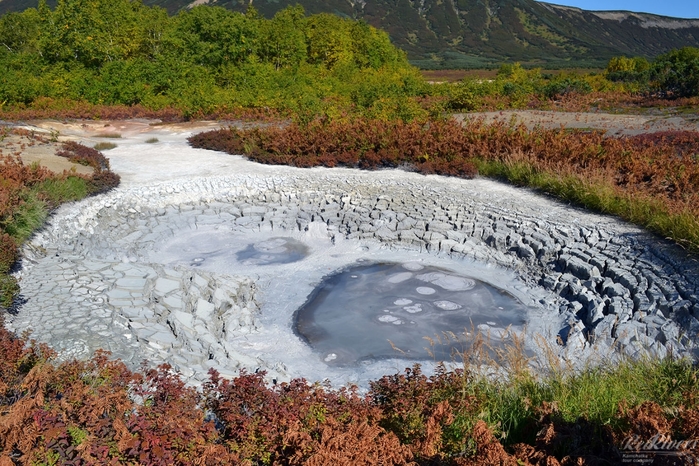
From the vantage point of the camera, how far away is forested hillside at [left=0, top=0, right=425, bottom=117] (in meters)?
27.0

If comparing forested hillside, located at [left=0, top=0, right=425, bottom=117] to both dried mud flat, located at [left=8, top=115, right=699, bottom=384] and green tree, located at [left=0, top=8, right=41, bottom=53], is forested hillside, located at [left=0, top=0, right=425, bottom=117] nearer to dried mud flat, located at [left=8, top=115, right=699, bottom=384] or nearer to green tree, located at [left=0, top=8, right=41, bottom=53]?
dried mud flat, located at [left=8, top=115, right=699, bottom=384]

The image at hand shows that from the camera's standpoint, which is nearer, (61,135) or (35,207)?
(35,207)

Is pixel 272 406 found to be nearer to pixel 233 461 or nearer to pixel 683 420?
pixel 233 461

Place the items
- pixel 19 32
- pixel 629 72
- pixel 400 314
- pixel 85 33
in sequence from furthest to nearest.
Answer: pixel 19 32
pixel 629 72
pixel 85 33
pixel 400 314

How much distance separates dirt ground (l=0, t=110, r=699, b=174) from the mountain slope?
296 ft

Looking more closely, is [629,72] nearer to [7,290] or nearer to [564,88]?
[564,88]

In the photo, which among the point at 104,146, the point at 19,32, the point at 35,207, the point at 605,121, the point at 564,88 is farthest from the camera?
the point at 19,32

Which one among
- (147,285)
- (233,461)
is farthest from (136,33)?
(233,461)

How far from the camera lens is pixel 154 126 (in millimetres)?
21828

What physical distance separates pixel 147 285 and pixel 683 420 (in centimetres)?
625

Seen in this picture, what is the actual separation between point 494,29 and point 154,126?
147 metres

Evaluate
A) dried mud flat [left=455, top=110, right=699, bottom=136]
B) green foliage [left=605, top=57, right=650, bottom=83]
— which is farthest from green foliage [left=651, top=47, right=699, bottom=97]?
dried mud flat [left=455, top=110, right=699, bottom=136]

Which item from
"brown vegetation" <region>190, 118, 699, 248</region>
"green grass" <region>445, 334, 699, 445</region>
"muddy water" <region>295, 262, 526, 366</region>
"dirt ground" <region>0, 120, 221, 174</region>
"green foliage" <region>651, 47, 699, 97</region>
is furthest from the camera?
"green foliage" <region>651, 47, 699, 97</region>

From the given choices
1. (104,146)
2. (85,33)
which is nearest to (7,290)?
(104,146)
